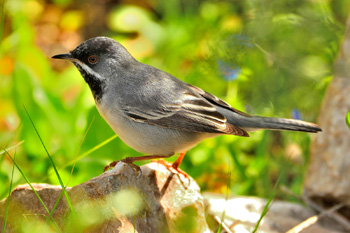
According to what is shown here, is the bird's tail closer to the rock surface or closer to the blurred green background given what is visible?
the blurred green background

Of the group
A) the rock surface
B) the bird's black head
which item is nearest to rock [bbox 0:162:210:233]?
the bird's black head

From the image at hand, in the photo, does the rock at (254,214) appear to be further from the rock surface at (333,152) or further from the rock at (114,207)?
the rock at (114,207)

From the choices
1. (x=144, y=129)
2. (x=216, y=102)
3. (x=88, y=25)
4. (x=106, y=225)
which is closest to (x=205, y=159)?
(x=216, y=102)

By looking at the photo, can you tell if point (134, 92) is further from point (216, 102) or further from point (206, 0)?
point (206, 0)

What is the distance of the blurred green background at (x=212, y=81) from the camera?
421 cm

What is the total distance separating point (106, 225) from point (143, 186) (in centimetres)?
49

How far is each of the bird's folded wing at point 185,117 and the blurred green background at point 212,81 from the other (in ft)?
1.67

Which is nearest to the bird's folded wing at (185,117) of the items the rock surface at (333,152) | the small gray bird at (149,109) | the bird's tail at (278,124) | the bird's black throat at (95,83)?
the small gray bird at (149,109)

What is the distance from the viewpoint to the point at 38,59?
6367 millimetres

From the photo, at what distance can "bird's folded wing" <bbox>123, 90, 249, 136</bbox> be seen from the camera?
3746mm

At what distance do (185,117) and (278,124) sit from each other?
74 centimetres

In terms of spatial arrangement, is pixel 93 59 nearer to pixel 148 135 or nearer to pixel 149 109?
pixel 149 109

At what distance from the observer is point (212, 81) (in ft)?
19.7

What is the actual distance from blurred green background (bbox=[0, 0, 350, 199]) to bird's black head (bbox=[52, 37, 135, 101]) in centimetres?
63
